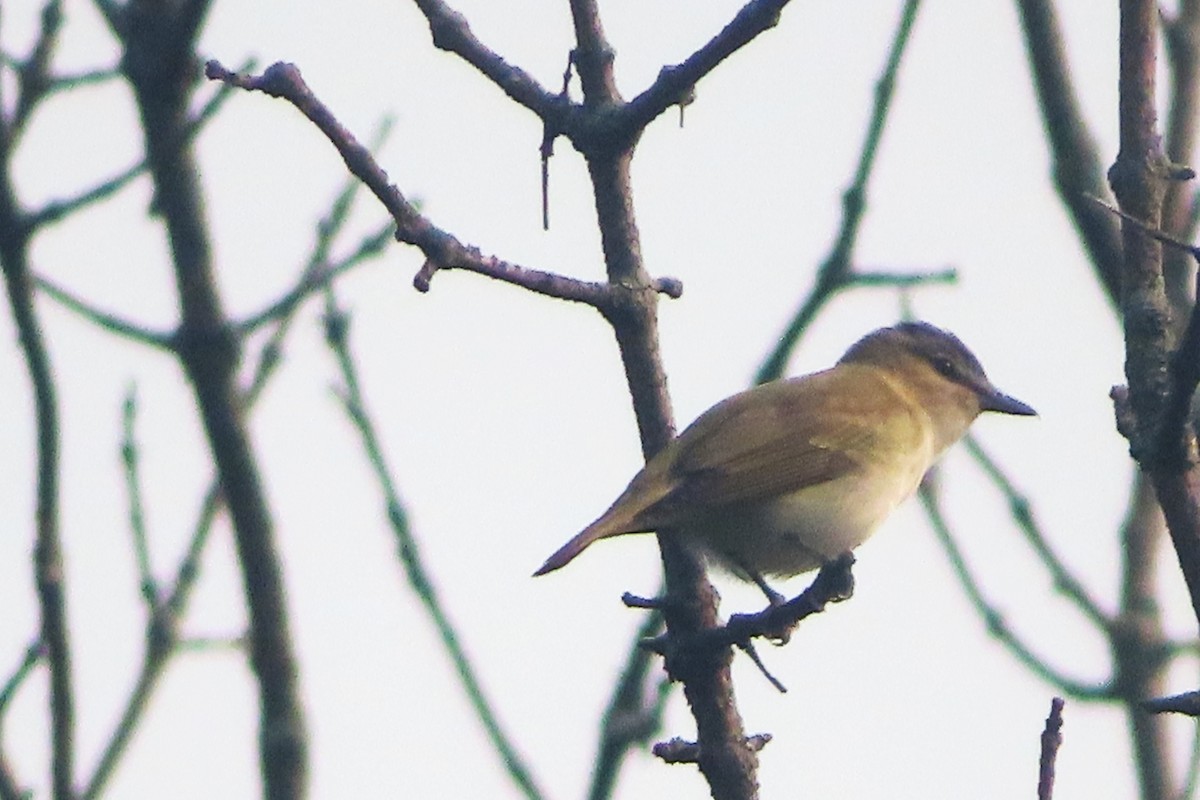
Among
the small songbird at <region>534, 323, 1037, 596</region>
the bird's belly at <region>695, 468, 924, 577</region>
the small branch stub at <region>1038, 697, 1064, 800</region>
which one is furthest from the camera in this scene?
the bird's belly at <region>695, 468, 924, 577</region>

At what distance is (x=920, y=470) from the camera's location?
606cm

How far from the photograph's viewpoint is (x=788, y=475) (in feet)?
17.7

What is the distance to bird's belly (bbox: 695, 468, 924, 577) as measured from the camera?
5.20 metres

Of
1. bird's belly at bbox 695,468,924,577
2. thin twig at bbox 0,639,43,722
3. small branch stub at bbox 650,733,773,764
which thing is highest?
bird's belly at bbox 695,468,924,577

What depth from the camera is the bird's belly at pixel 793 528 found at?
520 centimetres

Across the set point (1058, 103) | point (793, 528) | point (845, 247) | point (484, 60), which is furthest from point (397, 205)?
point (793, 528)

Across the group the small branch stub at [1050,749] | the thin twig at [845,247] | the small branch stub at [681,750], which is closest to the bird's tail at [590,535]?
the thin twig at [845,247]

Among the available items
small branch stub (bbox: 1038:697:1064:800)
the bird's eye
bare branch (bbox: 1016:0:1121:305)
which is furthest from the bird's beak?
small branch stub (bbox: 1038:697:1064:800)

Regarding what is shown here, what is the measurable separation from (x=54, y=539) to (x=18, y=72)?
1190 millimetres

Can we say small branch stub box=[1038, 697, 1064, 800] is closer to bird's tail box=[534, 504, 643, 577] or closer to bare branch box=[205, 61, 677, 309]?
bare branch box=[205, 61, 677, 309]

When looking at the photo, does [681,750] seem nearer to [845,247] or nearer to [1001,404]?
[845,247]

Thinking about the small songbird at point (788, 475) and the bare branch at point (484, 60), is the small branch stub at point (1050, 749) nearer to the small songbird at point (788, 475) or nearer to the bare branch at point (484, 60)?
the bare branch at point (484, 60)

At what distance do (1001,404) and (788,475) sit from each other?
1.92 metres

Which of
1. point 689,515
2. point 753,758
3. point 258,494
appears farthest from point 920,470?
point 753,758
